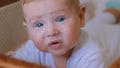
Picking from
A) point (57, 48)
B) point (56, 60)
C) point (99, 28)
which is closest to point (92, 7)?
point (99, 28)

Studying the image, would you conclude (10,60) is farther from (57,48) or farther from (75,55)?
(75,55)

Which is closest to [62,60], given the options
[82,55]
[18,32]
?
[82,55]

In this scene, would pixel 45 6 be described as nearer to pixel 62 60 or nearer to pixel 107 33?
pixel 62 60

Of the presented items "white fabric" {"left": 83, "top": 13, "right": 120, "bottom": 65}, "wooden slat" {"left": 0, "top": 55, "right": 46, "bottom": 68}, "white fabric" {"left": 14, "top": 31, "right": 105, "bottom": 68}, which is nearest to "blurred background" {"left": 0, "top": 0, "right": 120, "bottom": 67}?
"white fabric" {"left": 83, "top": 13, "right": 120, "bottom": 65}

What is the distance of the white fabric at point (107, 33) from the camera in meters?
0.82

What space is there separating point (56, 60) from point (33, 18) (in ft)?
0.57

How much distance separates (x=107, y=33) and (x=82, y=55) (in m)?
0.33

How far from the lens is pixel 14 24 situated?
849 mm

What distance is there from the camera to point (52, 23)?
0.52 m

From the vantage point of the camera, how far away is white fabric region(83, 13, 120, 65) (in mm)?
817

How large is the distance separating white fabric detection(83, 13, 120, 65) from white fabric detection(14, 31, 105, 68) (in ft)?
0.49

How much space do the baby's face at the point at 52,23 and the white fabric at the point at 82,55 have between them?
8 cm

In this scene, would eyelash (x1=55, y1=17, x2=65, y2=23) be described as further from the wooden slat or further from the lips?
the wooden slat

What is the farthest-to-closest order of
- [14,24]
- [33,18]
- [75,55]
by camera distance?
[14,24], [75,55], [33,18]
